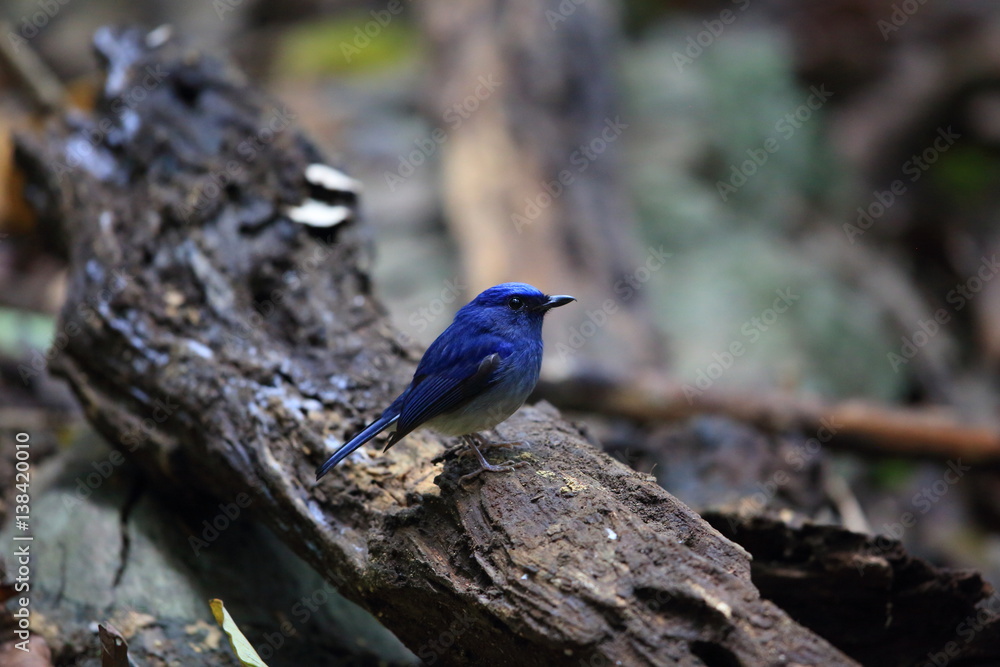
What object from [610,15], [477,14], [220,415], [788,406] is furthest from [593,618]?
[610,15]

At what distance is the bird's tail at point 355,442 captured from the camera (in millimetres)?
2758

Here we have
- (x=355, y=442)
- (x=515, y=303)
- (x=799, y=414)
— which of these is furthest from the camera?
(x=799, y=414)

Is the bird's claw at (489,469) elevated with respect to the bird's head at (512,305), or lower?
lower

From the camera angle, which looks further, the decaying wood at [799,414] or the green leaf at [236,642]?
the decaying wood at [799,414]

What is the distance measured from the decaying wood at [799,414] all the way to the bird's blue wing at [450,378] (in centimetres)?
237

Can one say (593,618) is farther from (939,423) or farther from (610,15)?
(610,15)

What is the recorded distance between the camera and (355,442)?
2.80 metres

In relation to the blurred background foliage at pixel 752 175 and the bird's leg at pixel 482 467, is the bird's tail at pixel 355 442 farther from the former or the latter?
the blurred background foliage at pixel 752 175

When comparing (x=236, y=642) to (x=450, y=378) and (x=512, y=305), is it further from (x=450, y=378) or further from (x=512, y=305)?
(x=512, y=305)

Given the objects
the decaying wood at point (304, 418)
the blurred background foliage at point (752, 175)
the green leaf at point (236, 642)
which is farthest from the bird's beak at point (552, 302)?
the blurred background foliage at point (752, 175)

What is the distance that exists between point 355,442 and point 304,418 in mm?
487

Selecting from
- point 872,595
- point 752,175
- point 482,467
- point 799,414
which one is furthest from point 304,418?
point 752,175

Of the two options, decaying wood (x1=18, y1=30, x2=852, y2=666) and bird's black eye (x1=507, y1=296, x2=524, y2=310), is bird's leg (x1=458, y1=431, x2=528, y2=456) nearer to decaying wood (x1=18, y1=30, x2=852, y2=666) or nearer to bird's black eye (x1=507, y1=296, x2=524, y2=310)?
decaying wood (x1=18, y1=30, x2=852, y2=666)

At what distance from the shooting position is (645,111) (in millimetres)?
9844
